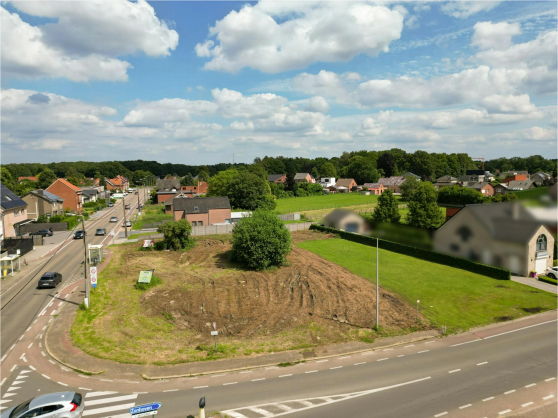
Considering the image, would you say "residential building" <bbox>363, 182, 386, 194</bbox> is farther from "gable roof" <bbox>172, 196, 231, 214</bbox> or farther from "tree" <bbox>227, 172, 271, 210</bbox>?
"gable roof" <bbox>172, 196, 231, 214</bbox>

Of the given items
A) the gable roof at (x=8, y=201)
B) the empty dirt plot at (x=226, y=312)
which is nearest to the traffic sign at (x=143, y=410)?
the empty dirt plot at (x=226, y=312)

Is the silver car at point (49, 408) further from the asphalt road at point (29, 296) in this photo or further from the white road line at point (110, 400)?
the asphalt road at point (29, 296)

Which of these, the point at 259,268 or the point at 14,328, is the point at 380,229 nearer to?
the point at 259,268

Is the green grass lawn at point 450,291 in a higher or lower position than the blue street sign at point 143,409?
lower

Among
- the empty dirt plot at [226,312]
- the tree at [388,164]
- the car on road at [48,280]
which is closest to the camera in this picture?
the empty dirt plot at [226,312]

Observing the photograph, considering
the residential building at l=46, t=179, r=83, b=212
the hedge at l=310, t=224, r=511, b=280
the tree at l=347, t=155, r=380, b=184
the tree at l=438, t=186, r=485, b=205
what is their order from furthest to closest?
the tree at l=347, t=155, r=380, b=184 → the residential building at l=46, t=179, r=83, b=212 → the tree at l=438, t=186, r=485, b=205 → the hedge at l=310, t=224, r=511, b=280

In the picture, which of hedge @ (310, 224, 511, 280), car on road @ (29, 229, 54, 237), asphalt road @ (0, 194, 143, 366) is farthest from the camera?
car on road @ (29, 229, 54, 237)

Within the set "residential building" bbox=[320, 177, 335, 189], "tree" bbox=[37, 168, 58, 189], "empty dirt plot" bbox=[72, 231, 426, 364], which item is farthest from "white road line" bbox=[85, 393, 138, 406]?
"residential building" bbox=[320, 177, 335, 189]
